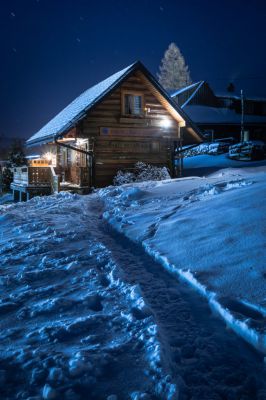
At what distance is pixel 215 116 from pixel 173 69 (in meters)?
14.7

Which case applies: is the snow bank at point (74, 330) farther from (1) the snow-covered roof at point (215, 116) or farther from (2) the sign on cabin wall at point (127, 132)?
(1) the snow-covered roof at point (215, 116)

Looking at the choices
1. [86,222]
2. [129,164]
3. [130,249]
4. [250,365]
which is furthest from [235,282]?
[129,164]

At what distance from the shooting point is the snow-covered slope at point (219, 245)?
8.99ft

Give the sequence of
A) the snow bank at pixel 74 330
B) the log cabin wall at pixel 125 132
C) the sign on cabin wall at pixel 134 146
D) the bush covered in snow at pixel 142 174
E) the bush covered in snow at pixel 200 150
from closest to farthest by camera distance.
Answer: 1. the snow bank at pixel 74 330
2. the log cabin wall at pixel 125 132
3. the bush covered in snow at pixel 142 174
4. the sign on cabin wall at pixel 134 146
5. the bush covered in snow at pixel 200 150

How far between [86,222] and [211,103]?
3567 centimetres

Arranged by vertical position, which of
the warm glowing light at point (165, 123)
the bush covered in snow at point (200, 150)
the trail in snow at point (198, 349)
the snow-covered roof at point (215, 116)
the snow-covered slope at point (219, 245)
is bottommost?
the trail in snow at point (198, 349)

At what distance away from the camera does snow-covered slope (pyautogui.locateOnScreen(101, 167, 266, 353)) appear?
8.99 ft

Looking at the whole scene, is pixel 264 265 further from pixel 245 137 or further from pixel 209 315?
pixel 245 137

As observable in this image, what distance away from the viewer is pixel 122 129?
15.9 metres

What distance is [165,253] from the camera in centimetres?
431

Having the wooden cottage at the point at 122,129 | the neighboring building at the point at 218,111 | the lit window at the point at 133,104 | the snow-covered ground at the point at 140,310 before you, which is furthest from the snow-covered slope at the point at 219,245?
the neighboring building at the point at 218,111

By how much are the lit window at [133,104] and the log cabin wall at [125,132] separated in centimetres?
19

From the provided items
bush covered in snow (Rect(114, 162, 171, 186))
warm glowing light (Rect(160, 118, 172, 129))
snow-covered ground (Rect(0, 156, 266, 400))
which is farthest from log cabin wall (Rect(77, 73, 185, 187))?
snow-covered ground (Rect(0, 156, 266, 400))

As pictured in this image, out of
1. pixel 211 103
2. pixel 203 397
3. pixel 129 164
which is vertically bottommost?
pixel 203 397
